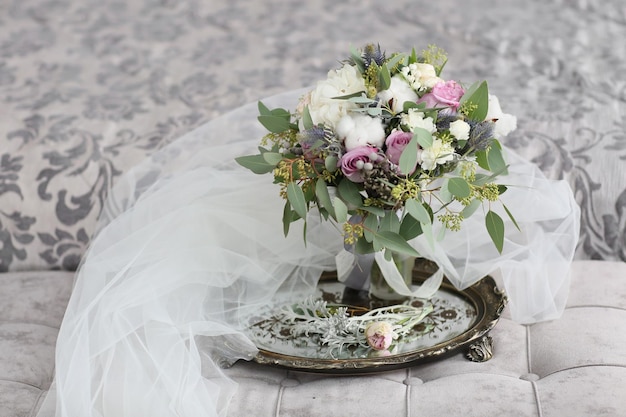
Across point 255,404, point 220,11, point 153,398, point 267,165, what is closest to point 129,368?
point 153,398

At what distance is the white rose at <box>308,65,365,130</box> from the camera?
3.91 feet

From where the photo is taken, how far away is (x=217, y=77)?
222 cm

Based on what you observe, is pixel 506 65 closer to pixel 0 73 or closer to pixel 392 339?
pixel 392 339

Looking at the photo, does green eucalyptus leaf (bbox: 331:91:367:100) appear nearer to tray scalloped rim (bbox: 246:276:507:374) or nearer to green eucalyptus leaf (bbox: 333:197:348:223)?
green eucalyptus leaf (bbox: 333:197:348:223)

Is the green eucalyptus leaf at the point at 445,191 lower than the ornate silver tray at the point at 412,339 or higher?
higher

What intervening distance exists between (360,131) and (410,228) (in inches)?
7.3

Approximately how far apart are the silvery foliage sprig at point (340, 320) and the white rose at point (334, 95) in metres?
0.32

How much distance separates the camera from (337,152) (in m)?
1.18

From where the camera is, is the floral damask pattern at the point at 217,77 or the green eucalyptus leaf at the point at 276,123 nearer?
the green eucalyptus leaf at the point at 276,123

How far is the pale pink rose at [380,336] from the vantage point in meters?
1.24

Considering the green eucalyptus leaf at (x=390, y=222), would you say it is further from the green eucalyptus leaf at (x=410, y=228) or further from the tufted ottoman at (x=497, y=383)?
the tufted ottoman at (x=497, y=383)

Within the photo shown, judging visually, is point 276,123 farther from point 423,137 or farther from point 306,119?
point 423,137

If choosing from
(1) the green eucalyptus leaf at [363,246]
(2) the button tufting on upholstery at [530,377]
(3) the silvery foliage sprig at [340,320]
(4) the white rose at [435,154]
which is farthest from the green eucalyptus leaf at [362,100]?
(2) the button tufting on upholstery at [530,377]

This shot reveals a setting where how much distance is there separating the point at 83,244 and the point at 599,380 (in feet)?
3.57
